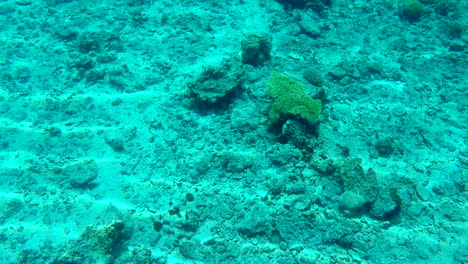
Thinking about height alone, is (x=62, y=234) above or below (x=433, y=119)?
below

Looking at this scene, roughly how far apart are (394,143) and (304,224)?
6.48 feet

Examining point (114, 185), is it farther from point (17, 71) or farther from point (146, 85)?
point (17, 71)

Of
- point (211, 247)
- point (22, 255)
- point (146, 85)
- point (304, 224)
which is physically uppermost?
point (146, 85)

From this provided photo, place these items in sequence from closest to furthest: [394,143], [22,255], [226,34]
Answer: [22,255], [394,143], [226,34]

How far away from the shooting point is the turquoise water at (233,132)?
384cm

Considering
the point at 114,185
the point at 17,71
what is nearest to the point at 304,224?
the point at 114,185

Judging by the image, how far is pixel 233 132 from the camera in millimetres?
4746

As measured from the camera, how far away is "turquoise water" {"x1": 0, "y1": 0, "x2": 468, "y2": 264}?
384cm

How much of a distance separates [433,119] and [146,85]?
188 inches

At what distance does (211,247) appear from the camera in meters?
3.76

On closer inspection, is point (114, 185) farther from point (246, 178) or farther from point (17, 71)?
point (17, 71)

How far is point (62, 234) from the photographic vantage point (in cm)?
388

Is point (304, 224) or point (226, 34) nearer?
point (304, 224)

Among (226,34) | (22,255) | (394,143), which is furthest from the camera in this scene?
(226,34)
